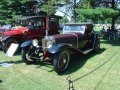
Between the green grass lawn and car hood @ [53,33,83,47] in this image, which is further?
car hood @ [53,33,83,47]

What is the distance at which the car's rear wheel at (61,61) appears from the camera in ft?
26.9

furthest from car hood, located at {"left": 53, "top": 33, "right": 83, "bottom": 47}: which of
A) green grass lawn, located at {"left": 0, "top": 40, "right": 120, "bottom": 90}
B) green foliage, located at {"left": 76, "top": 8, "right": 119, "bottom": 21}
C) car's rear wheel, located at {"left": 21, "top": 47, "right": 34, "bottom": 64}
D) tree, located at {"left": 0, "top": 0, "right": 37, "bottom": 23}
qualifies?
tree, located at {"left": 0, "top": 0, "right": 37, "bottom": 23}

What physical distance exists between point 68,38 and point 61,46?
1.36 metres

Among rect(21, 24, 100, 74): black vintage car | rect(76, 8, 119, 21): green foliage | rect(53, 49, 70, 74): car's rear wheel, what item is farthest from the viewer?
rect(76, 8, 119, 21): green foliage

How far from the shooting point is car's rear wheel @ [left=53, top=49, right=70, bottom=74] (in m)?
8.21

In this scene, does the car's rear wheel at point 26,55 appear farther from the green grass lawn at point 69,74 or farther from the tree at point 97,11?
the tree at point 97,11

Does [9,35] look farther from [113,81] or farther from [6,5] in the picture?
[6,5]

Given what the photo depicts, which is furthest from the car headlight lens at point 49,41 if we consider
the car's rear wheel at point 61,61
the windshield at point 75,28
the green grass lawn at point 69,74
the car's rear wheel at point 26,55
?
the windshield at point 75,28

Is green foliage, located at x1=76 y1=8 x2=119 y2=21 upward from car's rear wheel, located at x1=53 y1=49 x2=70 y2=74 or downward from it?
upward

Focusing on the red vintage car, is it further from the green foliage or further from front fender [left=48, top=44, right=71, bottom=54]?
front fender [left=48, top=44, right=71, bottom=54]

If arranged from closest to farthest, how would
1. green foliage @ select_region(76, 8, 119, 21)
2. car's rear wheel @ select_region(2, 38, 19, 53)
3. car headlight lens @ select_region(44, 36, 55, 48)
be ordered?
car headlight lens @ select_region(44, 36, 55, 48) → car's rear wheel @ select_region(2, 38, 19, 53) → green foliage @ select_region(76, 8, 119, 21)

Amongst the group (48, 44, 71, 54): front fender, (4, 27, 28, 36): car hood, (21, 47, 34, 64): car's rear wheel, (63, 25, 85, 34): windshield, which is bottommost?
(21, 47, 34, 64): car's rear wheel

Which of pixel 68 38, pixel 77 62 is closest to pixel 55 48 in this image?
pixel 68 38

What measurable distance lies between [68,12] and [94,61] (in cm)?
1838
